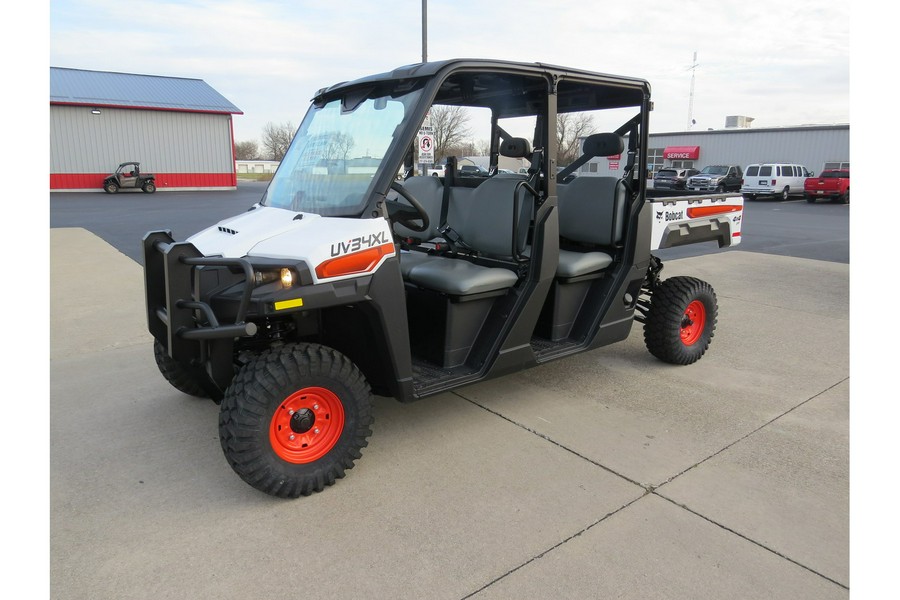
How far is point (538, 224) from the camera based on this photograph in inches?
142

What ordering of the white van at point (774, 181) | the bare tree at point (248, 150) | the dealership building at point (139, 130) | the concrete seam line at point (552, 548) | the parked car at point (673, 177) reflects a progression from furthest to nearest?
the bare tree at point (248, 150) → the white van at point (774, 181) → the parked car at point (673, 177) → the dealership building at point (139, 130) → the concrete seam line at point (552, 548)

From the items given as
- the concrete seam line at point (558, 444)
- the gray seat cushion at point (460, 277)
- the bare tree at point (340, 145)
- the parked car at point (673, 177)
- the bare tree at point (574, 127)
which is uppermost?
the parked car at point (673, 177)

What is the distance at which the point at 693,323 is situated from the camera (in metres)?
5.05

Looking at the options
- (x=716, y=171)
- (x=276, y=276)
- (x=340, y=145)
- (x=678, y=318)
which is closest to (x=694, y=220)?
(x=678, y=318)

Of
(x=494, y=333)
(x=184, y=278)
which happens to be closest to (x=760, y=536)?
(x=494, y=333)

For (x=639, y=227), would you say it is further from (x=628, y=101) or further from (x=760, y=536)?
(x=760, y=536)

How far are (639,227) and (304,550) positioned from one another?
2.93m

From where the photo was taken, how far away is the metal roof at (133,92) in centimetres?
2620

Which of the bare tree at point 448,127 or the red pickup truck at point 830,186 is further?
the red pickup truck at point 830,186

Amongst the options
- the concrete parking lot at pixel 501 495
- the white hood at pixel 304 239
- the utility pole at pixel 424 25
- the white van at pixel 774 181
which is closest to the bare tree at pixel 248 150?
the white van at pixel 774 181

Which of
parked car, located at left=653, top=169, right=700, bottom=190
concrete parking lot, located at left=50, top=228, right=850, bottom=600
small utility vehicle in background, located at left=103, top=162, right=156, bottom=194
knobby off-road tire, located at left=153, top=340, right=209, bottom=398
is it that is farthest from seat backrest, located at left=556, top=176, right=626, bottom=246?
small utility vehicle in background, located at left=103, top=162, right=156, bottom=194

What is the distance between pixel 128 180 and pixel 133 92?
479 cm

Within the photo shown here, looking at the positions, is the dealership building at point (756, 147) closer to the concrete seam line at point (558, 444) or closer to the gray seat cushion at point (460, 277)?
the concrete seam line at point (558, 444)

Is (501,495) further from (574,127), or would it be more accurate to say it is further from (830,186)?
(830,186)
